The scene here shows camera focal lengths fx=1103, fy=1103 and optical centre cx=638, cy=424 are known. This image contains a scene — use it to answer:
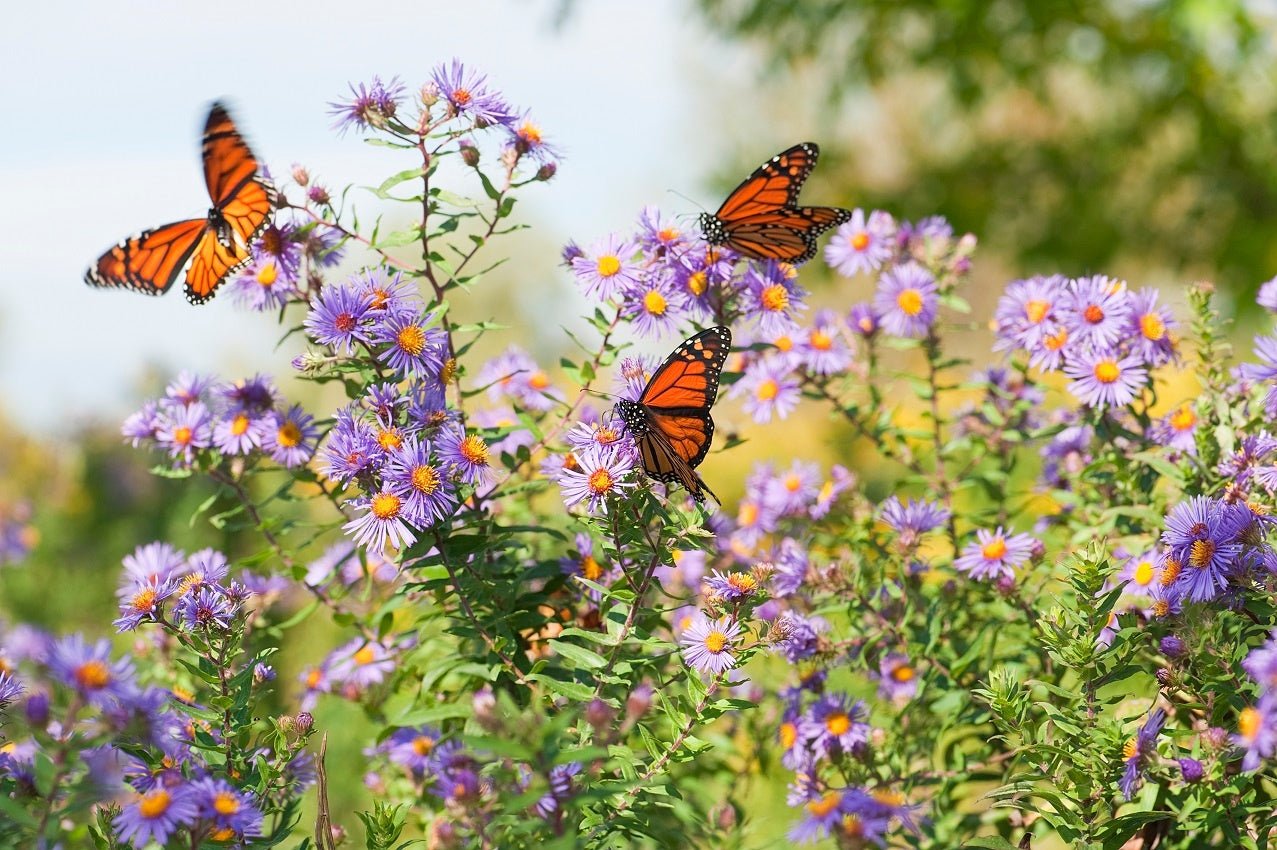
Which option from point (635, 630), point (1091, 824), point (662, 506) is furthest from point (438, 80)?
point (1091, 824)

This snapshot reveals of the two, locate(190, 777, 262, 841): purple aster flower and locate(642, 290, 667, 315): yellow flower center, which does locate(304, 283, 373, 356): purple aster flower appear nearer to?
locate(642, 290, 667, 315): yellow flower center

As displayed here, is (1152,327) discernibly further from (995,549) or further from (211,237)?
(211,237)

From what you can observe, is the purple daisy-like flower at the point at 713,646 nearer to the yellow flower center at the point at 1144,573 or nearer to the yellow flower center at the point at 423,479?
the yellow flower center at the point at 423,479

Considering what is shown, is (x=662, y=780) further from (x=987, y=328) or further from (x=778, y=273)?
(x=987, y=328)

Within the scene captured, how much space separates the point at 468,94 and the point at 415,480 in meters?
0.90

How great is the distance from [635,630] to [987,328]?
64.3 inches

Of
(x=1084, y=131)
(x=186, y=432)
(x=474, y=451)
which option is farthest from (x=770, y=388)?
(x=1084, y=131)

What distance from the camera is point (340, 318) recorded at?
2.29 metres

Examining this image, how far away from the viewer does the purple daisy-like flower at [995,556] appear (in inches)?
106

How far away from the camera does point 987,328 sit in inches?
129

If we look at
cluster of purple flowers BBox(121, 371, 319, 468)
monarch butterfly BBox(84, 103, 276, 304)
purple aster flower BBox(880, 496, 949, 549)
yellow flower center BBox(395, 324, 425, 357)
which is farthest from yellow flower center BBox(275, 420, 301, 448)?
purple aster flower BBox(880, 496, 949, 549)

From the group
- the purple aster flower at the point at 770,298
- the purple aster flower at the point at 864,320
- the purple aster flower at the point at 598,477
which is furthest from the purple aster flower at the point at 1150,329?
the purple aster flower at the point at 598,477

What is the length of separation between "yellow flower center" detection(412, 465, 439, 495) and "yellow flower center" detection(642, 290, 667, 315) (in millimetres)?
690

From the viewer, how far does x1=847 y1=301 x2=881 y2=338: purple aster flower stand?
10.6 feet
